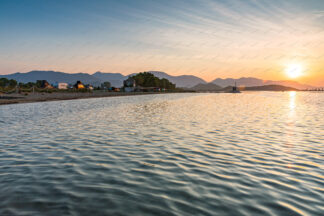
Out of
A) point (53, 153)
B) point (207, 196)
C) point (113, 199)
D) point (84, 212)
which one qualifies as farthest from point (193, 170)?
point (53, 153)

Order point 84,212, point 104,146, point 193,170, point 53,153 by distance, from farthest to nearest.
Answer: point 104,146 → point 53,153 → point 193,170 → point 84,212

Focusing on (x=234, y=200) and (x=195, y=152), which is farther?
(x=195, y=152)

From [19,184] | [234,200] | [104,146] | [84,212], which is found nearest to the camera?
[84,212]

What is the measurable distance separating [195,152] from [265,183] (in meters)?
Result: 5.10

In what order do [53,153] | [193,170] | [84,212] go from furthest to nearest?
[53,153] < [193,170] < [84,212]

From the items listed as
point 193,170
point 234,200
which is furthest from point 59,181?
point 234,200

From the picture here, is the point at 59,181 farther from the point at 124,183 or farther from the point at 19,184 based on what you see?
the point at 124,183

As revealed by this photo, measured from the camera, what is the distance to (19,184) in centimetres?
826

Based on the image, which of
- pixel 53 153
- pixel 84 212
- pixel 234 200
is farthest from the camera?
pixel 53 153

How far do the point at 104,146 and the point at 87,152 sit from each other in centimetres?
164

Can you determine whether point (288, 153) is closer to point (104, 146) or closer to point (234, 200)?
point (234, 200)

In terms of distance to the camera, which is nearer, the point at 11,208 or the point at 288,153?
the point at 11,208

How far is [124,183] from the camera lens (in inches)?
335

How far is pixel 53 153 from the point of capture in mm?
12773
